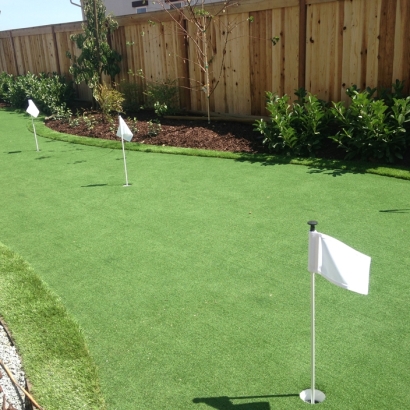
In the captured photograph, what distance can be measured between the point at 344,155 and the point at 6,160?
6379 millimetres

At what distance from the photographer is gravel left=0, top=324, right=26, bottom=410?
302 cm

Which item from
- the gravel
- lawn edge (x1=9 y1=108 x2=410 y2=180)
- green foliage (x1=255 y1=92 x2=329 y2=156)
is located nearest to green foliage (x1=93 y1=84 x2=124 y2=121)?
lawn edge (x1=9 y1=108 x2=410 y2=180)

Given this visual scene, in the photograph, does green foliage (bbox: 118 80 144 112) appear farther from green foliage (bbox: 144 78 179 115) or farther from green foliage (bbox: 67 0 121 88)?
green foliage (bbox: 144 78 179 115)

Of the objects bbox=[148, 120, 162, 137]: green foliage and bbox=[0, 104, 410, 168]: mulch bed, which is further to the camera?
bbox=[148, 120, 162, 137]: green foliage

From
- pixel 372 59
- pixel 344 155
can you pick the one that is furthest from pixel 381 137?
pixel 372 59

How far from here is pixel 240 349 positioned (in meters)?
3.54

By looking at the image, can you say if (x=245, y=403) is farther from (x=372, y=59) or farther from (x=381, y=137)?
(x=372, y=59)

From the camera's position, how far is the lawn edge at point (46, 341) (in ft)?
10.4

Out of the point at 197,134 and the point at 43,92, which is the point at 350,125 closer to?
the point at 197,134

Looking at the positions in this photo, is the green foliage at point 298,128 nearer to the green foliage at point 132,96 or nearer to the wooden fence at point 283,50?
the wooden fence at point 283,50

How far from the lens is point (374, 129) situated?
7.55 meters

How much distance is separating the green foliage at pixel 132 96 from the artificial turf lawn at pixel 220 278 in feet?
17.2

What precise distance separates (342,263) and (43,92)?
1407 cm

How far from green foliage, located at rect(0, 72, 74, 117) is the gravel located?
1065cm
